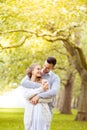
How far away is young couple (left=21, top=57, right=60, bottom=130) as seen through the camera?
31.7 feet

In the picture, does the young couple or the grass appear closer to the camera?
the young couple

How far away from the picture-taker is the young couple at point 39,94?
966 centimetres

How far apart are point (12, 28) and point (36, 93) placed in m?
15.3

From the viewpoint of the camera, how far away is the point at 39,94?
970 centimetres

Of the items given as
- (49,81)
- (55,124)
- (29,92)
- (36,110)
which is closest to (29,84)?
(29,92)

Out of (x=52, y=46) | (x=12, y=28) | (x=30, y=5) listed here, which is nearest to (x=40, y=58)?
(x=52, y=46)

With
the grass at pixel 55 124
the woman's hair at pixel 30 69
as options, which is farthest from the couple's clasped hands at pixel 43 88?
the grass at pixel 55 124

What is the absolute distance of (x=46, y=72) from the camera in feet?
32.3

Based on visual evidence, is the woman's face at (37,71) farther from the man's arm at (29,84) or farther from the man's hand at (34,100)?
the man's hand at (34,100)

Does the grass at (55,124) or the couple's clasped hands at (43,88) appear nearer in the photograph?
the couple's clasped hands at (43,88)

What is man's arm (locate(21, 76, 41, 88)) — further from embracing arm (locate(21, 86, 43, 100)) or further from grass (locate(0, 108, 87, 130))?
grass (locate(0, 108, 87, 130))

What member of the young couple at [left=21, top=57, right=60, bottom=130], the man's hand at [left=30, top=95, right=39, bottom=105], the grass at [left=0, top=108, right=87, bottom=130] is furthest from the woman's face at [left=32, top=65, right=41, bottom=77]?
the grass at [left=0, top=108, right=87, bottom=130]

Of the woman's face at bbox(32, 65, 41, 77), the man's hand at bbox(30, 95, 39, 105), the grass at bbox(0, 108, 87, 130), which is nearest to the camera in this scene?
the woman's face at bbox(32, 65, 41, 77)

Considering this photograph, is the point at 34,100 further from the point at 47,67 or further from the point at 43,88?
the point at 47,67
